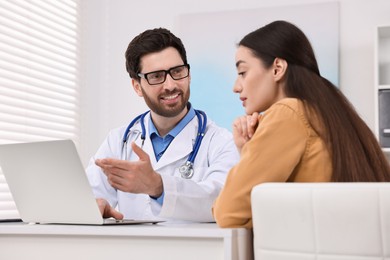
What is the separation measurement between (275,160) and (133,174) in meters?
0.46

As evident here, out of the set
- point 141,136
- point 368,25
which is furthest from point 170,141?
point 368,25

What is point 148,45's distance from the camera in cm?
244

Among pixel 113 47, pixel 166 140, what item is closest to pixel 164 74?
pixel 166 140

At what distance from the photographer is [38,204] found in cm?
154

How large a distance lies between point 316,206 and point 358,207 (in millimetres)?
68

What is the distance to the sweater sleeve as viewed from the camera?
132 centimetres

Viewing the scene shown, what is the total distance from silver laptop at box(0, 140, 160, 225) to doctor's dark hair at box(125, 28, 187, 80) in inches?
39.8

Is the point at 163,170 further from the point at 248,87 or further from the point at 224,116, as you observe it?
the point at 224,116

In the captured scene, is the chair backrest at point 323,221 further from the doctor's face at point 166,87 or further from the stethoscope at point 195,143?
the doctor's face at point 166,87

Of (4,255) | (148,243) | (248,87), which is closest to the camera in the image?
(148,243)

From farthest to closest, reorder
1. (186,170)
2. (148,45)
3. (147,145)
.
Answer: (148,45) → (147,145) → (186,170)

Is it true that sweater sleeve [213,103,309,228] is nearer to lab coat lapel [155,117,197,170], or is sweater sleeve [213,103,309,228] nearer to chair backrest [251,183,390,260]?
chair backrest [251,183,390,260]

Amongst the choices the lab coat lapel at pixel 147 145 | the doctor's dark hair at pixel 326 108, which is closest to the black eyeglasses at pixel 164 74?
the lab coat lapel at pixel 147 145

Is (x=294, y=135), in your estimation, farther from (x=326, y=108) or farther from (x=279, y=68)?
(x=279, y=68)
